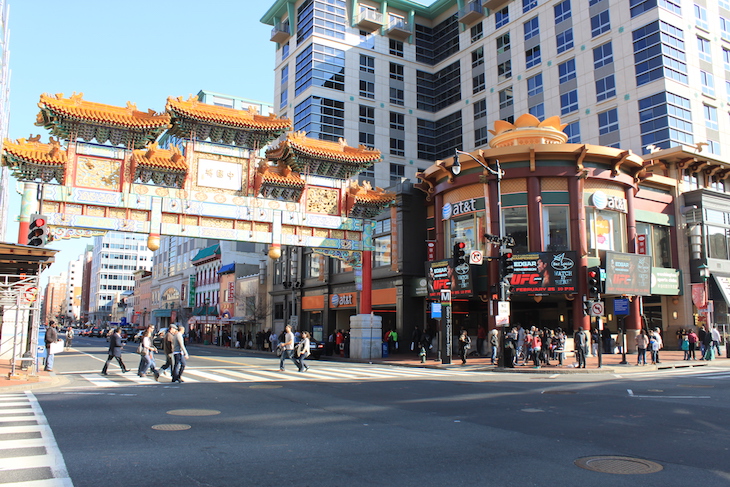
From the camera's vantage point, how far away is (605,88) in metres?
44.7

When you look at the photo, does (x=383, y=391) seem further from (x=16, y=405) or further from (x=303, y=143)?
(x=303, y=143)

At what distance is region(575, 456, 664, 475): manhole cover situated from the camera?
6.55 m

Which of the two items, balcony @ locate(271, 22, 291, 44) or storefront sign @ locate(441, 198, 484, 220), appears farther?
balcony @ locate(271, 22, 291, 44)

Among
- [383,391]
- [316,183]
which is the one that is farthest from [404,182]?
[383,391]

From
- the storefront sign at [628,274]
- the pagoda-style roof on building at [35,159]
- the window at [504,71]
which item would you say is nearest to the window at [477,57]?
the window at [504,71]

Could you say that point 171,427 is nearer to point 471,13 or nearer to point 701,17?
point 701,17

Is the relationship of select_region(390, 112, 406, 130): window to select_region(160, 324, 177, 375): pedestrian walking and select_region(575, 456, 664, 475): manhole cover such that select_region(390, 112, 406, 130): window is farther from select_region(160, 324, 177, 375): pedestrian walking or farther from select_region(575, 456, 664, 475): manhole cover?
select_region(575, 456, 664, 475): manhole cover

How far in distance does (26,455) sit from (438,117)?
5898 cm

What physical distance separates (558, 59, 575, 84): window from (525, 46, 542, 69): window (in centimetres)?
255

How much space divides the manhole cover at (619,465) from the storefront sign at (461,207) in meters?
25.4

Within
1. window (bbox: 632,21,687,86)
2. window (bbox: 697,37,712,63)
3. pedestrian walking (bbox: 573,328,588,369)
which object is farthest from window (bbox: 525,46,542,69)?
pedestrian walking (bbox: 573,328,588,369)

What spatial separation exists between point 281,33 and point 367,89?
459 inches

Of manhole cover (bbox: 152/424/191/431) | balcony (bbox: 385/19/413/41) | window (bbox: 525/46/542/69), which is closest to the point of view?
manhole cover (bbox: 152/424/191/431)

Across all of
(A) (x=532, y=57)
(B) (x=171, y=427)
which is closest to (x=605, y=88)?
(A) (x=532, y=57)
